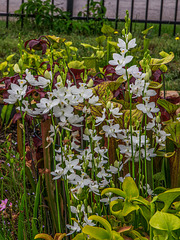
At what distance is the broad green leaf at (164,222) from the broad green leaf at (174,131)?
0.35 meters

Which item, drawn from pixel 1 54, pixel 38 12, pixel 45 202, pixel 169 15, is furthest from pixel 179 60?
pixel 169 15

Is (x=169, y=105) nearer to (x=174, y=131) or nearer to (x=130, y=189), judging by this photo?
(x=174, y=131)

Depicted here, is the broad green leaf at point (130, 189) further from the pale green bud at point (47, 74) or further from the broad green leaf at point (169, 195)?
the pale green bud at point (47, 74)

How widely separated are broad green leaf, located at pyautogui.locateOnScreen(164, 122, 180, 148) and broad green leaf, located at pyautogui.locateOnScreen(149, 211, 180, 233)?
1.14ft

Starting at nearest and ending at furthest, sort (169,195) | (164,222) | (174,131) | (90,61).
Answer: (164,222), (169,195), (174,131), (90,61)

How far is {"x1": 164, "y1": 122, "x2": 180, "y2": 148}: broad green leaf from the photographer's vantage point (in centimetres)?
109

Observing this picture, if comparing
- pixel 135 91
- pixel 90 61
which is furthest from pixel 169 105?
pixel 90 61

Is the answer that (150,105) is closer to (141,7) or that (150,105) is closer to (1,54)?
(1,54)

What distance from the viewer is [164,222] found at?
2.61 feet

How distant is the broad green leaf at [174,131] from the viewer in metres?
1.09

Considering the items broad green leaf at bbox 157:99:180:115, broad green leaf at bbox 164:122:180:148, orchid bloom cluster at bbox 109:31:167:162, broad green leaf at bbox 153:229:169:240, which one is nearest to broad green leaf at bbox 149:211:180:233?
broad green leaf at bbox 153:229:169:240

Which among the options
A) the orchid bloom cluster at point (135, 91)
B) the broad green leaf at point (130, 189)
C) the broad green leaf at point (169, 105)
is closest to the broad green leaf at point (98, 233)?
A: the broad green leaf at point (130, 189)

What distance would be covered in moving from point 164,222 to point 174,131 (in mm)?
374

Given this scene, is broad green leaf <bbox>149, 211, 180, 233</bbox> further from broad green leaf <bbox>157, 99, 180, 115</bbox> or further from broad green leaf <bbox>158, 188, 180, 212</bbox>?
broad green leaf <bbox>157, 99, 180, 115</bbox>
